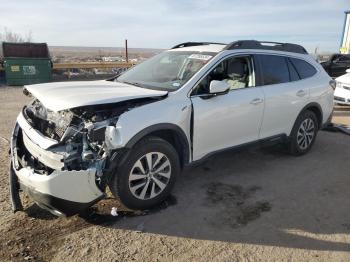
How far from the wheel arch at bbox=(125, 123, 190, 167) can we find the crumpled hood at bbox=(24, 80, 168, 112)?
0.36 metres

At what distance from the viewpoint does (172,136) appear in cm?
422

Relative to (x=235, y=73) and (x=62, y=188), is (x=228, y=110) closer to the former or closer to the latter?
(x=235, y=73)

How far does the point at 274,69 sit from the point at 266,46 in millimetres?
357

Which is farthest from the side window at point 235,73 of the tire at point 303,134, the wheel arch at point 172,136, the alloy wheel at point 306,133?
the alloy wheel at point 306,133

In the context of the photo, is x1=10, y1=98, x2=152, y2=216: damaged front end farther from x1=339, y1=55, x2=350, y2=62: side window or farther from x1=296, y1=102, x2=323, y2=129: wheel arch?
x1=339, y1=55, x2=350, y2=62: side window

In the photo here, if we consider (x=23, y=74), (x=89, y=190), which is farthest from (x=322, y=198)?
(x=23, y=74)

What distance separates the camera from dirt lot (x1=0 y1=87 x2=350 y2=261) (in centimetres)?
332

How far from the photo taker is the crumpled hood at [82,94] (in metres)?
3.54

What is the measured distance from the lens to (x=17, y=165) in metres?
3.85

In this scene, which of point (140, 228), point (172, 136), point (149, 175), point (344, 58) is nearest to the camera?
point (140, 228)

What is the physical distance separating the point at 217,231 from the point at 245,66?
2411 mm

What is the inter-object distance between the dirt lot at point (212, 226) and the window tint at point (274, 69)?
138 cm

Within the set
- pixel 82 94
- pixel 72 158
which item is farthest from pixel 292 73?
pixel 72 158

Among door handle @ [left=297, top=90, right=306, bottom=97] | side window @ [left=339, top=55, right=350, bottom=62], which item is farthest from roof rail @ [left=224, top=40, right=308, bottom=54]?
side window @ [left=339, top=55, right=350, bottom=62]
